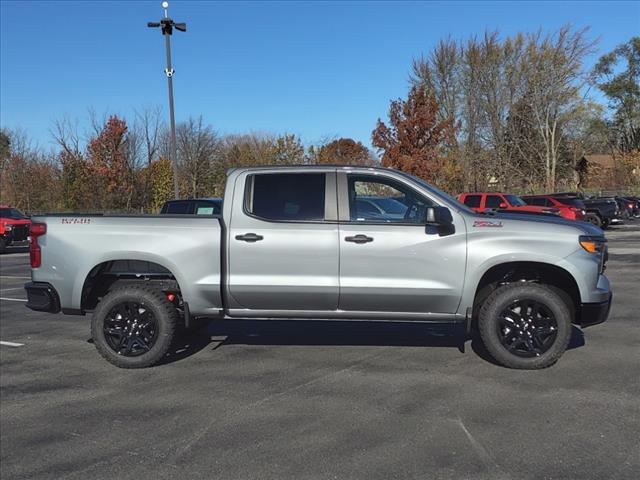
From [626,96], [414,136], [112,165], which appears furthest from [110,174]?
[626,96]

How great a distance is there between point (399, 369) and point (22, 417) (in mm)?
3267

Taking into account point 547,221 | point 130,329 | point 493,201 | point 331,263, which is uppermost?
point 493,201

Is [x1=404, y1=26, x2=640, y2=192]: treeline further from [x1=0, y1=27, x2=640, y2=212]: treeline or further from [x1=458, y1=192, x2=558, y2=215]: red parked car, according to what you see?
[x1=458, y1=192, x2=558, y2=215]: red parked car

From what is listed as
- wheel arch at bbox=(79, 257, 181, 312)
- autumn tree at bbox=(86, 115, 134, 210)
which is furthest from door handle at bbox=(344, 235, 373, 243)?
autumn tree at bbox=(86, 115, 134, 210)

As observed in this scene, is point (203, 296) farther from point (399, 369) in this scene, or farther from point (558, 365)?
point (558, 365)

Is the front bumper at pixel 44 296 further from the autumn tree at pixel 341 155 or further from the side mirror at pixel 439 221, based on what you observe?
the autumn tree at pixel 341 155

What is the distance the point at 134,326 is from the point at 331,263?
2112 millimetres

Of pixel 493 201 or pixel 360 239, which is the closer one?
pixel 360 239

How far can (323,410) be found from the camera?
14.1 feet

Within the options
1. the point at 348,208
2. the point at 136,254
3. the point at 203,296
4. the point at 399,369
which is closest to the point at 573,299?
the point at 399,369

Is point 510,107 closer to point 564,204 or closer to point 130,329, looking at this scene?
point 564,204

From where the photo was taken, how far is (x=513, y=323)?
5.15m

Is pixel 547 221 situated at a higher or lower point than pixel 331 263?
higher

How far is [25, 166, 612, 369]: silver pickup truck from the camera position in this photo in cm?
506
